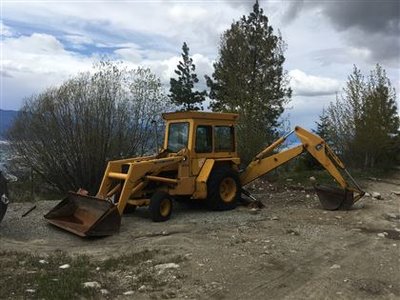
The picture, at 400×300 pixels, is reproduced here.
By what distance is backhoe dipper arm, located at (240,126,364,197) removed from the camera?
43.7ft

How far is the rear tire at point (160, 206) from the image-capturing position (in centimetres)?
1149

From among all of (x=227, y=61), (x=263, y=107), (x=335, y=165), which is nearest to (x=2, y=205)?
(x=335, y=165)

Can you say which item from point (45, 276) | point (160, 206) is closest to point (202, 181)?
point (160, 206)

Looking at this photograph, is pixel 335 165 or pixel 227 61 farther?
pixel 227 61

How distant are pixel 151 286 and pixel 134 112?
17609 millimetres

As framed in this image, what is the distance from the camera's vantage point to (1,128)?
24000 millimetres

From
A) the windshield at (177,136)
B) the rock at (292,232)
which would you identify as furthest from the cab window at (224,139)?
the rock at (292,232)

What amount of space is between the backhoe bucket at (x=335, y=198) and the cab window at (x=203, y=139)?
2901 millimetres

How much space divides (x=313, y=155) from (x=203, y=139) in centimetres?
281

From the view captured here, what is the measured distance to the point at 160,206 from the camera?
38.0ft

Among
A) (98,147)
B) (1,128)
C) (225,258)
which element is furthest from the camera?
(1,128)

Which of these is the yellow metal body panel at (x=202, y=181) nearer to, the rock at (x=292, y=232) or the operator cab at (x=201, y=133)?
the operator cab at (x=201, y=133)

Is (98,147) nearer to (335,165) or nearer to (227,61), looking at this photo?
(227,61)

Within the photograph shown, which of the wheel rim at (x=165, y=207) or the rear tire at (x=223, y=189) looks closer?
the wheel rim at (x=165, y=207)
